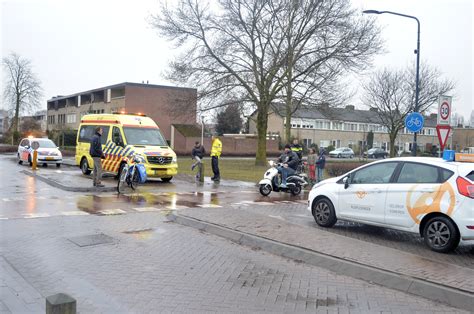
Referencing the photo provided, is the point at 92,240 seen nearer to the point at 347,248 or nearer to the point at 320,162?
the point at 347,248

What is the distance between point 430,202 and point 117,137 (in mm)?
13015

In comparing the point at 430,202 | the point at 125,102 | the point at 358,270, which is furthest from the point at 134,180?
the point at 125,102

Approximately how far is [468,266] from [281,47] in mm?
23296

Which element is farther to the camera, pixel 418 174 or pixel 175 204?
pixel 175 204

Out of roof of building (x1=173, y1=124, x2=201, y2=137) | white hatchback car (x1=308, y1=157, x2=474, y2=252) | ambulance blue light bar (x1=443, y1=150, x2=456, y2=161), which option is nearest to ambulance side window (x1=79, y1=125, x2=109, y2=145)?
white hatchback car (x1=308, y1=157, x2=474, y2=252)

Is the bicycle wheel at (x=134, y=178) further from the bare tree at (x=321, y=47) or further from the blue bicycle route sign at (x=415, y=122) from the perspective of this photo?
the bare tree at (x=321, y=47)

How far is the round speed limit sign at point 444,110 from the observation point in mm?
11219

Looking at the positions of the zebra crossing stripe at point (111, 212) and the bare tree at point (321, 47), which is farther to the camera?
the bare tree at point (321, 47)

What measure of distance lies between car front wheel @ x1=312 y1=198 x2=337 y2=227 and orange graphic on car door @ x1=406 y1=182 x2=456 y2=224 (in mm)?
1825

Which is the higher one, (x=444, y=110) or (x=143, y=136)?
(x=444, y=110)

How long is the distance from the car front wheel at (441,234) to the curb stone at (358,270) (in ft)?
5.98

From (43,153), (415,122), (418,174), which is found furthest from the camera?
(43,153)

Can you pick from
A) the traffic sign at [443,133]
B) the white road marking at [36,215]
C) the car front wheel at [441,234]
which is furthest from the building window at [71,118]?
the car front wheel at [441,234]

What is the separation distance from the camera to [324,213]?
9.42 metres
